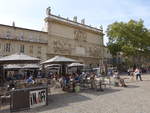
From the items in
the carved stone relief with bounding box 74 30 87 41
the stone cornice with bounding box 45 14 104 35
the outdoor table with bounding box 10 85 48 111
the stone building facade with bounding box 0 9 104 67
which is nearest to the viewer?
the outdoor table with bounding box 10 85 48 111

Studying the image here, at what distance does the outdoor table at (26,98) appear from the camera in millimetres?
6891

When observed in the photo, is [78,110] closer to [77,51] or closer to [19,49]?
[19,49]

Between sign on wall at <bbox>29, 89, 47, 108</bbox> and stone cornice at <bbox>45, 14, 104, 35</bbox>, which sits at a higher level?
stone cornice at <bbox>45, 14, 104, 35</bbox>

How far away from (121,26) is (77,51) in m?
14.8

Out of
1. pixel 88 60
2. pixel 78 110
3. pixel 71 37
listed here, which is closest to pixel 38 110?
pixel 78 110

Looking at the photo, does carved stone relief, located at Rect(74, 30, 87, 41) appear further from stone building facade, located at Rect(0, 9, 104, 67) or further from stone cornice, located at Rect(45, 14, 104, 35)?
stone cornice, located at Rect(45, 14, 104, 35)

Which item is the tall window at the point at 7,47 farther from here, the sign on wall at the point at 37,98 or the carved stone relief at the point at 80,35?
the sign on wall at the point at 37,98

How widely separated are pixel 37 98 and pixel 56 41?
30530 millimetres

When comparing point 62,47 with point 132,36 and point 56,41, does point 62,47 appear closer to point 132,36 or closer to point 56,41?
point 56,41

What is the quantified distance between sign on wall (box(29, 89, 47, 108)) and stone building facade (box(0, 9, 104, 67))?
2425 centimetres

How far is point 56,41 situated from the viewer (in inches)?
1475

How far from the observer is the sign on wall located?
24.0ft

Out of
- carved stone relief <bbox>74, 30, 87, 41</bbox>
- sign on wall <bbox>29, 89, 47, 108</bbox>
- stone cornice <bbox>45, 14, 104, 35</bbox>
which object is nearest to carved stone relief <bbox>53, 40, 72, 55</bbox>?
carved stone relief <bbox>74, 30, 87, 41</bbox>

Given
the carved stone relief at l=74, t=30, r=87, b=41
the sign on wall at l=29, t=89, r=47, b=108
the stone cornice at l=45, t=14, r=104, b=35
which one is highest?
the stone cornice at l=45, t=14, r=104, b=35
